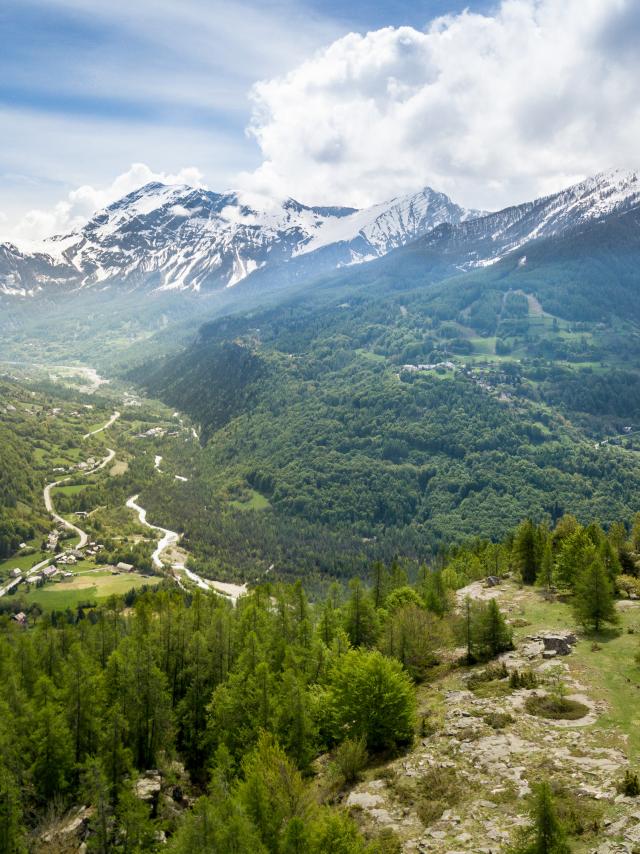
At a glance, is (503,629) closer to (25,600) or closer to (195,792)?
(195,792)

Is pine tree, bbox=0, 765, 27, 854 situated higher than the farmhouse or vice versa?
pine tree, bbox=0, 765, 27, 854

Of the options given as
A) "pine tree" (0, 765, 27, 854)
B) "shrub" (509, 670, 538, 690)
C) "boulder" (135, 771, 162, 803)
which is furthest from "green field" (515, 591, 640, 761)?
"pine tree" (0, 765, 27, 854)

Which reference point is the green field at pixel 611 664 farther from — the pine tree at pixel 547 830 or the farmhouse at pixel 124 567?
the farmhouse at pixel 124 567

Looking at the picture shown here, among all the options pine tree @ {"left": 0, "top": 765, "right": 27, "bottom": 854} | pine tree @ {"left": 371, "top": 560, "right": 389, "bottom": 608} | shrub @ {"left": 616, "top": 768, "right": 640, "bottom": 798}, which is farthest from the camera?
pine tree @ {"left": 371, "top": 560, "right": 389, "bottom": 608}

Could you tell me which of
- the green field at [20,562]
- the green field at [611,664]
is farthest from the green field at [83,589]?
the green field at [611,664]

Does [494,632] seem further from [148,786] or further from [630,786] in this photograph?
[148,786]

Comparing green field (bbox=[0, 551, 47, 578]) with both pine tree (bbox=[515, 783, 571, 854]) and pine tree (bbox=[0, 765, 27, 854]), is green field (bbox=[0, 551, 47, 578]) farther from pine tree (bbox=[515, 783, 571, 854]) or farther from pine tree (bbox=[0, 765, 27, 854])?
pine tree (bbox=[515, 783, 571, 854])
